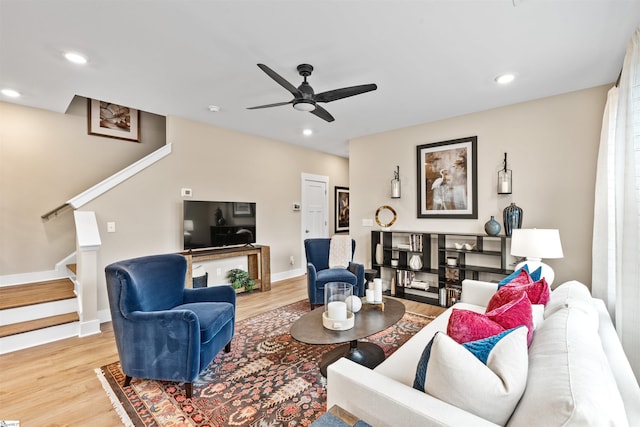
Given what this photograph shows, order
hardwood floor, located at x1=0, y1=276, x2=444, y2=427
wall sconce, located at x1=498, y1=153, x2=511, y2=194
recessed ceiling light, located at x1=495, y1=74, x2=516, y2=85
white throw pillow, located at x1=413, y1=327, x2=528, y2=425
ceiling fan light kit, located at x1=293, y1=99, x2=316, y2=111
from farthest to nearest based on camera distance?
wall sconce, located at x1=498, y1=153, x2=511, y2=194, recessed ceiling light, located at x1=495, y1=74, x2=516, y2=85, ceiling fan light kit, located at x1=293, y1=99, x2=316, y2=111, hardwood floor, located at x1=0, y1=276, x2=444, y2=427, white throw pillow, located at x1=413, y1=327, x2=528, y2=425

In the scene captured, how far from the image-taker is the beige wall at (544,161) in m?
3.14

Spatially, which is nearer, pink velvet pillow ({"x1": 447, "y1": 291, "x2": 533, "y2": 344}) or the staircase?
pink velvet pillow ({"x1": 447, "y1": 291, "x2": 533, "y2": 344})

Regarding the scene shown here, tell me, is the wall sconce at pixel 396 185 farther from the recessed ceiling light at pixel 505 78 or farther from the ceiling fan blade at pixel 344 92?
the ceiling fan blade at pixel 344 92

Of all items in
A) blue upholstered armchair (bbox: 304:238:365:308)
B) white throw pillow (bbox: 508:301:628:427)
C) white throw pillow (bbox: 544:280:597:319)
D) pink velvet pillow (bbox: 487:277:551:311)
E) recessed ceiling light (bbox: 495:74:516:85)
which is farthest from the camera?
blue upholstered armchair (bbox: 304:238:365:308)

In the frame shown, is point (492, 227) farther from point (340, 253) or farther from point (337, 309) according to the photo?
point (337, 309)

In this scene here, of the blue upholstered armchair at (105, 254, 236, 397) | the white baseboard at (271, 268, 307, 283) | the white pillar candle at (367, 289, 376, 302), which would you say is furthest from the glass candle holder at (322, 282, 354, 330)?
the white baseboard at (271, 268, 307, 283)

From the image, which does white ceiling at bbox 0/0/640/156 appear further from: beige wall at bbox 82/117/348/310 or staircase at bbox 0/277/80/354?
staircase at bbox 0/277/80/354

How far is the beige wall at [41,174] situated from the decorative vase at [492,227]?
5.37 meters

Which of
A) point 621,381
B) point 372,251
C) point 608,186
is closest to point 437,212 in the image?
point 372,251

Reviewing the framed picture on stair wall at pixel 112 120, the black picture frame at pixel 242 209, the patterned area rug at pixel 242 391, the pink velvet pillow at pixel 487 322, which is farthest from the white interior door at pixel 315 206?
the pink velvet pillow at pixel 487 322

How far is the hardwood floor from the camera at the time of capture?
1831 mm

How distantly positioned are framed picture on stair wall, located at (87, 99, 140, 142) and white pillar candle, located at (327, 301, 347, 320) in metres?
4.22

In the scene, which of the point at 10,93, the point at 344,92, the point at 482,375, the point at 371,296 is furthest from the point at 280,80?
the point at 10,93

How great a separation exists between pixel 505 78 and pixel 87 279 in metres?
4.82
